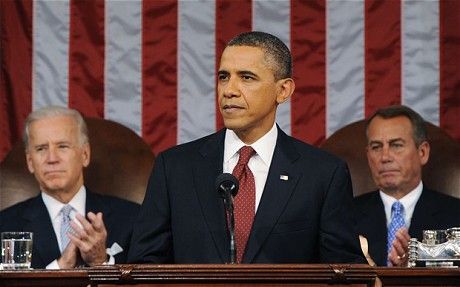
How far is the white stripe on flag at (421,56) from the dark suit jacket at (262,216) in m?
2.09

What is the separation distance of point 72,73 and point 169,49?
50 centimetres

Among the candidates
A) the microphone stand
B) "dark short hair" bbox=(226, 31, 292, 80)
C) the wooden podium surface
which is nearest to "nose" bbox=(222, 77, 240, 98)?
"dark short hair" bbox=(226, 31, 292, 80)

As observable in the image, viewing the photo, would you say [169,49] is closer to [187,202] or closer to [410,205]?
[410,205]

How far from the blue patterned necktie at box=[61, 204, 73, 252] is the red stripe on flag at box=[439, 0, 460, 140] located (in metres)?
1.94

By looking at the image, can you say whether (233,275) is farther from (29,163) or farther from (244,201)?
(29,163)

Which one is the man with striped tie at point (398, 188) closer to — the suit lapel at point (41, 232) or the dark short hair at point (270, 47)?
the suit lapel at point (41, 232)

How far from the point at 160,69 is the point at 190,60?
159 mm

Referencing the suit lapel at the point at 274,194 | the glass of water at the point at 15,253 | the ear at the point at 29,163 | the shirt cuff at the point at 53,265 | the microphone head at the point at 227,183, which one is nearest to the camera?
the microphone head at the point at 227,183

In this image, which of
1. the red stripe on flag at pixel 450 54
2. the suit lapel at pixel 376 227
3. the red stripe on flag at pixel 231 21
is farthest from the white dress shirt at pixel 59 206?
the red stripe on flag at pixel 450 54

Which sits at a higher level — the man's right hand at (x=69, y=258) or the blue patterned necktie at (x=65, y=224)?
the blue patterned necktie at (x=65, y=224)

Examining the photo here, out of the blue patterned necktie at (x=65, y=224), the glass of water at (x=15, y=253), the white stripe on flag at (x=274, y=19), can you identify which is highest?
the white stripe on flag at (x=274, y=19)

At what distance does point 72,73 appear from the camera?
6570mm

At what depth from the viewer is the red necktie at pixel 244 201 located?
173 inches

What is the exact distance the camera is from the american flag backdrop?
6.53 meters
